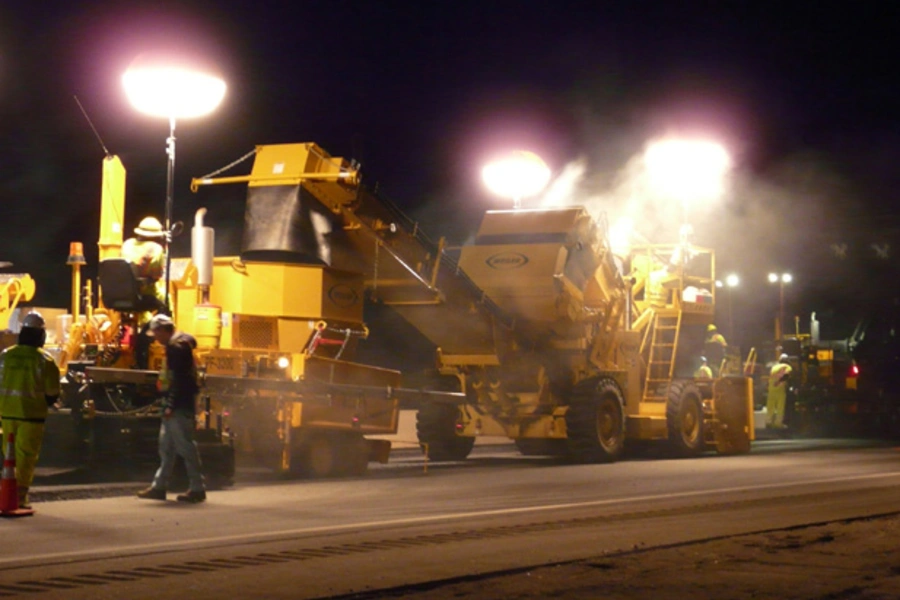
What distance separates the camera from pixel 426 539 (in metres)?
10.0

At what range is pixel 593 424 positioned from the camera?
19844 millimetres

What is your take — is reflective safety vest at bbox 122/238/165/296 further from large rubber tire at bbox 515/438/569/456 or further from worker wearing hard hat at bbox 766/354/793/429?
worker wearing hard hat at bbox 766/354/793/429

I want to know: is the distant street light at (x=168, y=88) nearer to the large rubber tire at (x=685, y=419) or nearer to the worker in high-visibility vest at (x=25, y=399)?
the worker in high-visibility vest at (x=25, y=399)

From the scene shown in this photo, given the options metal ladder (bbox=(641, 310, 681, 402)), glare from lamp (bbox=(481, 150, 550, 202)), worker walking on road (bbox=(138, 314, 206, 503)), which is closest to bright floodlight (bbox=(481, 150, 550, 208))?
glare from lamp (bbox=(481, 150, 550, 202))

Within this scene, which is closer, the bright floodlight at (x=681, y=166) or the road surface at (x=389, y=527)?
the road surface at (x=389, y=527)

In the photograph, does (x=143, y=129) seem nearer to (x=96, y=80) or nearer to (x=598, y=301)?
(x=96, y=80)

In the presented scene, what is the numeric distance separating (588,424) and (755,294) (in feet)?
174

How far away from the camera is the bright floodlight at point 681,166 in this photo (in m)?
25.9

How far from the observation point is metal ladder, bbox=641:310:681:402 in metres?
22.6

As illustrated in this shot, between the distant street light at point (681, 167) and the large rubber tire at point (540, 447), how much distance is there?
237 inches

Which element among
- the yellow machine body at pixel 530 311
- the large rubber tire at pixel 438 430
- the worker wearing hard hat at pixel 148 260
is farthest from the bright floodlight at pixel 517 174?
the worker wearing hard hat at pixel 148 260

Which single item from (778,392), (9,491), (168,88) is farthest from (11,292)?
(778,392)

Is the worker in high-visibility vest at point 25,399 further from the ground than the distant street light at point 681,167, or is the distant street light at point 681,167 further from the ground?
the distant street light at point 681,167

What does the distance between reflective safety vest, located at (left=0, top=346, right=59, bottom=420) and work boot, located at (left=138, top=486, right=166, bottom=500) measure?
136cm
